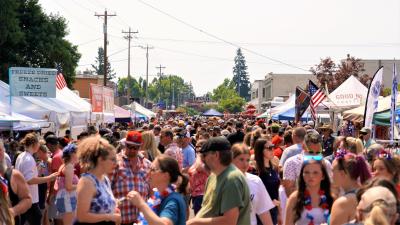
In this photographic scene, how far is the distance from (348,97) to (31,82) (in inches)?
546

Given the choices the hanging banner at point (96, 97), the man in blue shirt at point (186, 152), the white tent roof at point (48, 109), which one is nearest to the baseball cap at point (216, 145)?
the man in blue shirt at point (186, 152)

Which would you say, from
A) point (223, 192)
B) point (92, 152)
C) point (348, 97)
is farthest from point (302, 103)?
point (223, 192)

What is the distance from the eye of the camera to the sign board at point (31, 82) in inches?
800

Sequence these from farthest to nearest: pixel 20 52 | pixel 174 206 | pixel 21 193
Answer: pixel 20 52 → pixel 21 193 → pixel 174 206

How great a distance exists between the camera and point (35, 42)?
4588 centimetres

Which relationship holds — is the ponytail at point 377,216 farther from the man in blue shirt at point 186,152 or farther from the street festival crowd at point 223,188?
the man in blue shirt at point 186,152

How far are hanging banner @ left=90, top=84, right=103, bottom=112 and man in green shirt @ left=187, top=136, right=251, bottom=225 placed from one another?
74.8ft

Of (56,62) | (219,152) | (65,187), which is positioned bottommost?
(65,187)

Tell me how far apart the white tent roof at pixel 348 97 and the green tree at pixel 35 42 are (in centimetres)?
2085

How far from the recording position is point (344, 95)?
29.9m

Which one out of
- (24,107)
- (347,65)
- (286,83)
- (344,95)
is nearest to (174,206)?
(24,107)

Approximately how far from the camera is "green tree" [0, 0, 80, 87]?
43062 millimetres

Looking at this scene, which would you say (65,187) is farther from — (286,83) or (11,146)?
(286,83)

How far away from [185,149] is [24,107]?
10346 millimetres
